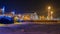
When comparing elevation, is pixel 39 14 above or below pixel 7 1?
below

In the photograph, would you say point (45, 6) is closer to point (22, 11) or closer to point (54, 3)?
point (54, 3)

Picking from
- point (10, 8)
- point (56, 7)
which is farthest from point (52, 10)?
point (10, 8)

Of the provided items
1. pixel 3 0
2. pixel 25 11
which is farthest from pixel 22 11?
pixel 3 0

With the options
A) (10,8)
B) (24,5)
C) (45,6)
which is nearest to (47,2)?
(45,6)

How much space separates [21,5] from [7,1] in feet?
9.98

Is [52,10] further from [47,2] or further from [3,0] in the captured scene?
[3,0]

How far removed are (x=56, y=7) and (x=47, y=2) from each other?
2159 millimetres

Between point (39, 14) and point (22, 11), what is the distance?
327 centimetres

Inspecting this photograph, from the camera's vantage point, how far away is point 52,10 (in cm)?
3102

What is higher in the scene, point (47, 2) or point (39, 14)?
point (47, 2)

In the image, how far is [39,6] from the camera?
3072 centimetres

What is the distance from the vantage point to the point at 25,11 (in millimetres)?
31672

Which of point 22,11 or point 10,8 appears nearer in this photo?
point 10,8

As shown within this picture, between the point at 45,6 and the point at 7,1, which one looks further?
the point at 45,6
